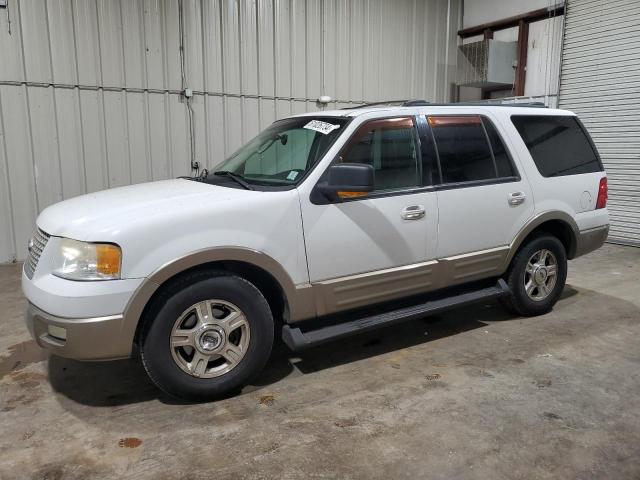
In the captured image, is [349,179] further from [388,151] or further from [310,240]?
[388,151]

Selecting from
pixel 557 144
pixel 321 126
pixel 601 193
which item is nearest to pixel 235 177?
pixel 321 126

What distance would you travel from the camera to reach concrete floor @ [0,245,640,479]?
8.46ft

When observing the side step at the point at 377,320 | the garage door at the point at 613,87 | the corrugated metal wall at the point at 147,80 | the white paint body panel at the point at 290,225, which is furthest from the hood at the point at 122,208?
the garage door at the point at 613,87

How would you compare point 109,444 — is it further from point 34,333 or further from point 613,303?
point 613,303

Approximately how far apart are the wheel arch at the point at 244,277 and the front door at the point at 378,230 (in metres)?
0.18

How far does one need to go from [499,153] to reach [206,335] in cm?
278

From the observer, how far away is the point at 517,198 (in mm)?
4320

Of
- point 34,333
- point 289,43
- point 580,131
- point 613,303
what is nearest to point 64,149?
point 289,43

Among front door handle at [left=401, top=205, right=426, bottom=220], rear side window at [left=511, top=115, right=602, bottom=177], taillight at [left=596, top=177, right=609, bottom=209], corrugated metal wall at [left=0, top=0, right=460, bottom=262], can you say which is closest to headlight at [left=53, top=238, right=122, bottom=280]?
front door handle at [left=401, top=205, right=426, bottom=220]

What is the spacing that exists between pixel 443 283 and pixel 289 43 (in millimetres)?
6037

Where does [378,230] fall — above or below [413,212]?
below

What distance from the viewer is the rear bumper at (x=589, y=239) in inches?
191

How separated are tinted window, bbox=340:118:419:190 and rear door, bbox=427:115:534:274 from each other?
0.21m

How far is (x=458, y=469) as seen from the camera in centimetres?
254
